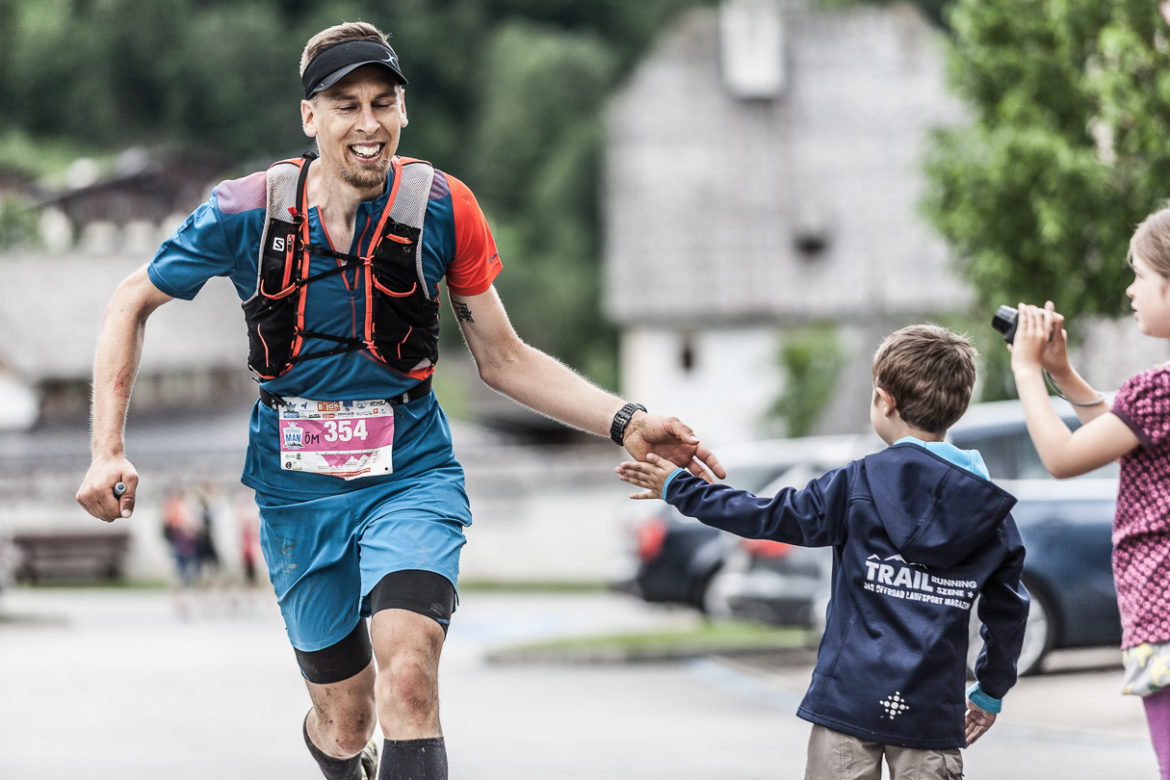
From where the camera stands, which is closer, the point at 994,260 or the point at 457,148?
the point at 994,260

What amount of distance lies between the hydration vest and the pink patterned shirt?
1860 millimetres

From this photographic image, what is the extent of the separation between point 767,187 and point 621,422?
4914 centimetres

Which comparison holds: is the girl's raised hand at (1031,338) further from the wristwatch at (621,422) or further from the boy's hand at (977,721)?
the wristwatch at (621,422)

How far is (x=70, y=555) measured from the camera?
126ft

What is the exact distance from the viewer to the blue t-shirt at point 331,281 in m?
4.98

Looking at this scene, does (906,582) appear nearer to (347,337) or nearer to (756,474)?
(347,337)

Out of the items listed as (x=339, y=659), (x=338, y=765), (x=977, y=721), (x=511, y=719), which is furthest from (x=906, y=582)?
(x=511, y=719)

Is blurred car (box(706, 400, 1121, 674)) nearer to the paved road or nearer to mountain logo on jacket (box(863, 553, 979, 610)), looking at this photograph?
the paved road

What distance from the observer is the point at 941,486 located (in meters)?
4.40

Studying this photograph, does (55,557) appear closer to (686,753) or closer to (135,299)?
(686,753)

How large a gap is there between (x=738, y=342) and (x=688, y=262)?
2.80 meters

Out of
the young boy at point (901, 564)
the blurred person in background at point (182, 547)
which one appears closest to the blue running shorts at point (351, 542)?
the young boy at point (901, 564)

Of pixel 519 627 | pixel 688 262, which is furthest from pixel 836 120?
pixel 519 627

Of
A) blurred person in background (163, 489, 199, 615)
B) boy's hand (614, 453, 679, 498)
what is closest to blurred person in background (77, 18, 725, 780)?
boy's hand (614, 453, 679, 498)
